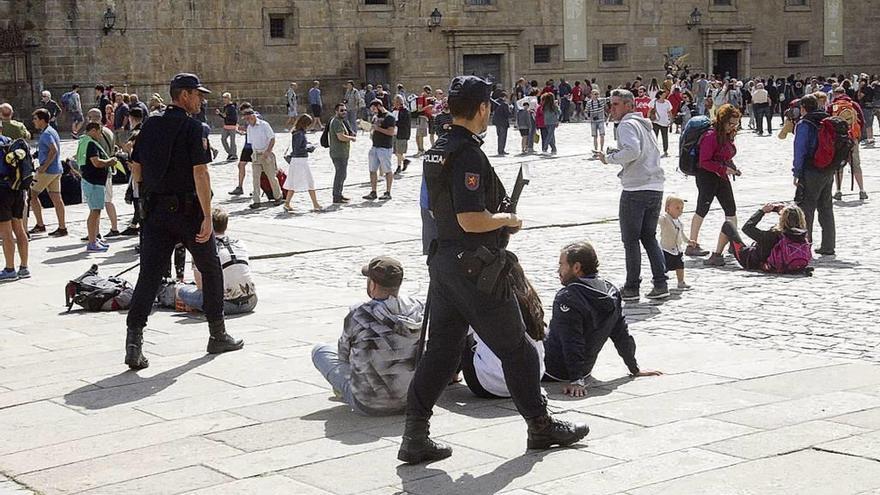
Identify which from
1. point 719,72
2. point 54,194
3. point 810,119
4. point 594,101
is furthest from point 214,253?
point 719,72

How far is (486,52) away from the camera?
44.8m

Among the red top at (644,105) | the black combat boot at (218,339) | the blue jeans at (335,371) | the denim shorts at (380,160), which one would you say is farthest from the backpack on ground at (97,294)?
the red top at (644,105)

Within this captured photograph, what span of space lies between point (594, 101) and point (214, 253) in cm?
2150

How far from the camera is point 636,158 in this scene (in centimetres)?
1008

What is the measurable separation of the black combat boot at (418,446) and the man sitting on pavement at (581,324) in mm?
1404

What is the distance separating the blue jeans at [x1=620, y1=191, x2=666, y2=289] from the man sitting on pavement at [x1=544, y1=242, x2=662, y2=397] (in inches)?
118

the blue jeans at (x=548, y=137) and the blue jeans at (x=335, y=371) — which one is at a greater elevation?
the blue jeans at (x=548, y=137)

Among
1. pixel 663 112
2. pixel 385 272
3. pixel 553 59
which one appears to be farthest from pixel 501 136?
pixel 385 272

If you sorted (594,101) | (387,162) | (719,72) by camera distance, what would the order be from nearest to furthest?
(387,162) → (594,101) → (719,72)

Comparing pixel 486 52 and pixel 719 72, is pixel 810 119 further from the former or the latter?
pixel 719 72

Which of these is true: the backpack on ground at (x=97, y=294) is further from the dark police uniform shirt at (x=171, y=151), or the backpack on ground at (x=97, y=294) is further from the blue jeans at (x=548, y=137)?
the blue jeans at (x=548, y=137)

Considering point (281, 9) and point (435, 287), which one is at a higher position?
point (281, 9)

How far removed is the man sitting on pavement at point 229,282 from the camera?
10.0 meters

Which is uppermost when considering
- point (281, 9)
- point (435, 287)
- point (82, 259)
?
point (281, 9)
